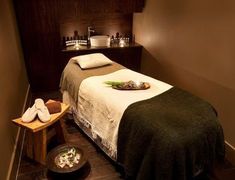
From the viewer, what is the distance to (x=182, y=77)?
2.79 metres

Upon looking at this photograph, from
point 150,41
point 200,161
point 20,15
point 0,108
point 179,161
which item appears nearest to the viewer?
point 179,161

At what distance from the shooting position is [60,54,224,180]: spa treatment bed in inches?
55.4

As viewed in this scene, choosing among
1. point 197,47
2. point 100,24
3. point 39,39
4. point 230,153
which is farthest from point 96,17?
point 230,153

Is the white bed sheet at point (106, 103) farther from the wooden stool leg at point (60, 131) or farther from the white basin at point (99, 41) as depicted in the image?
the white basin at point (99, 41)

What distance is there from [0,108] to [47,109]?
0.43m

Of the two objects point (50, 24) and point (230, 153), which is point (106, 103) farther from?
point (50, 24)

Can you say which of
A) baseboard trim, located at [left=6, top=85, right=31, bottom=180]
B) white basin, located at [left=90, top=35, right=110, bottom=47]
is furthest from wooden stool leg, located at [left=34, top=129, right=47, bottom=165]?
white basin, located at [left=90, top=35, right=110, bottom=47]

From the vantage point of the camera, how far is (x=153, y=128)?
1.47 metres

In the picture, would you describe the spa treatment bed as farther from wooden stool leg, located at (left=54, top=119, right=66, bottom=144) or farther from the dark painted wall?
the dark painted wall

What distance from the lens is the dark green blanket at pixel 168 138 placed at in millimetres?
1393

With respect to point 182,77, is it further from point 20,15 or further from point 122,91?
point 20,15

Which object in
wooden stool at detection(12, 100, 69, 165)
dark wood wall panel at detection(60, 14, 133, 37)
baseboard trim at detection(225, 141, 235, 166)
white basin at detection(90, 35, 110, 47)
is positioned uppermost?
dark wood wall panel at detection(60, 14, 133, 37)

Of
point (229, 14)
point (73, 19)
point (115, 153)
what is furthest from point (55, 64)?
point (229, 14)

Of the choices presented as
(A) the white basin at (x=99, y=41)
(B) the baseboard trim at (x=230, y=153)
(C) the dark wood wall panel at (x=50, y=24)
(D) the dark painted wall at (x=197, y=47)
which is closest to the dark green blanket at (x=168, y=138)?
(B) the baseboard trim at (x=230, y=153)
